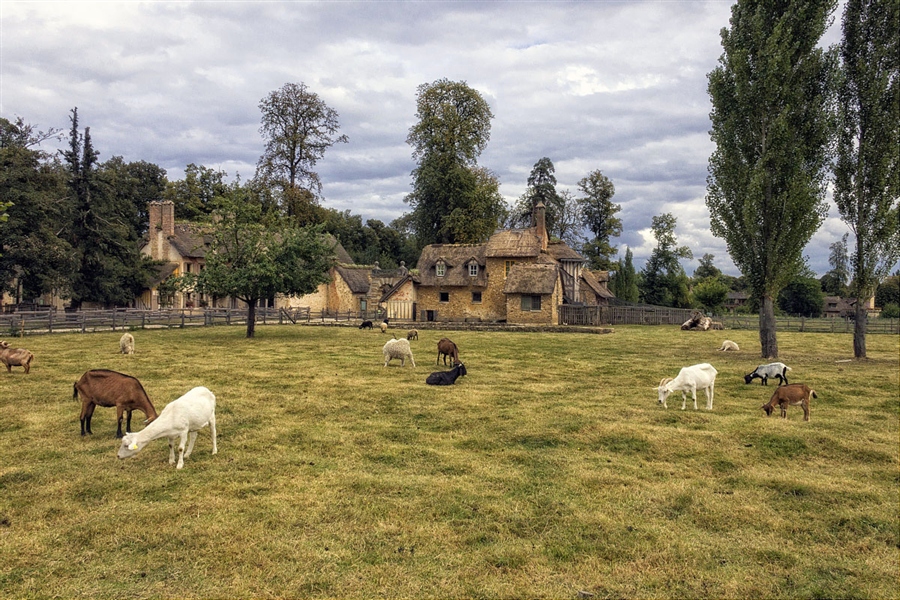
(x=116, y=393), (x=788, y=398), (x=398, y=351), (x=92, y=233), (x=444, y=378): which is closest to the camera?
(x=116, y=393)

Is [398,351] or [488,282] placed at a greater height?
[488,282]

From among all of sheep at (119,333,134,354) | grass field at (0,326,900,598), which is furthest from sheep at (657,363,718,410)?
sheep at (119,333,134,354)

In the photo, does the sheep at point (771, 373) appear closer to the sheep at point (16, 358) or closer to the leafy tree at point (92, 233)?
the sheep at point (16, 358)

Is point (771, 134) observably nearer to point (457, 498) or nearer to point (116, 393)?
point (457, 498)

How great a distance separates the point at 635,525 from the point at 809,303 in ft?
251

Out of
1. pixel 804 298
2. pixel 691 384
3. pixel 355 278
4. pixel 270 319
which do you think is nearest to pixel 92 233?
pixel 270 319

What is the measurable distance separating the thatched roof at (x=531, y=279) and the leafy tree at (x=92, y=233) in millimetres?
29982

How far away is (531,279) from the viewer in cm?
4438

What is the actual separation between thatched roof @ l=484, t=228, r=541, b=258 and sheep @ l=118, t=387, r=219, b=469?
129 feet

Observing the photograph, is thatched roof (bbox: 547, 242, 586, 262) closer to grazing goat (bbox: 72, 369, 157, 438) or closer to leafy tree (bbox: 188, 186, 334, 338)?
leafy tree (bbox: 188, 186, 334, 338)

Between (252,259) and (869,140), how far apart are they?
94.2ft

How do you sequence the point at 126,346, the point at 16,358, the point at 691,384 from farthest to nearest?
the point at 126,346 < the point at 16,358 < the point at 691,384

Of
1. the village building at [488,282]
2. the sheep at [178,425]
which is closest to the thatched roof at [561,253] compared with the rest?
the village building at [488,282]

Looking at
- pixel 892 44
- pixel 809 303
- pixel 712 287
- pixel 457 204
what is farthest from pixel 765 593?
pixel 809 303
